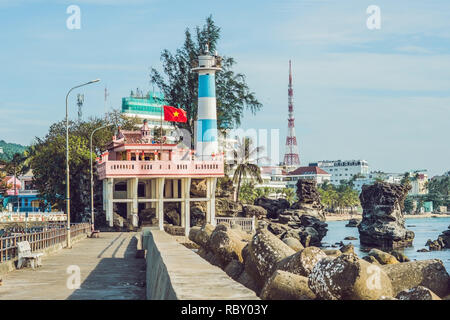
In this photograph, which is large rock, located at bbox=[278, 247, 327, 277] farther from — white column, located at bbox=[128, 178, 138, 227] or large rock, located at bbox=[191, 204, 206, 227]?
large rock, located at bbox=[191, 204, 206, 227]

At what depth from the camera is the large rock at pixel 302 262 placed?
1292cm

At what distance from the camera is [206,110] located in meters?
54.0

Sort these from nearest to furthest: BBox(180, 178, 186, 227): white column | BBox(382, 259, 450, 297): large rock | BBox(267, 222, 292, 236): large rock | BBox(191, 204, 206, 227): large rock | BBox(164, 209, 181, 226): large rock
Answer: BBox(382, 259, 450, 297): large rock → BBox(180, 178, 186, 227): white column → BBox(191, 204, 206, 227): large rock → BBox(164, 209, 181, 226): large rock → BBox(267, 222, 292, 236): large rock

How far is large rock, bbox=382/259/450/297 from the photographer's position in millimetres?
12758

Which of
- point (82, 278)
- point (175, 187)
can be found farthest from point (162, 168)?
point (82, 278)

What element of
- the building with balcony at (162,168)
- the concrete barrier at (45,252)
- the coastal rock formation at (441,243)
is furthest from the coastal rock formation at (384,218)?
the concrete barrier at (45,252)

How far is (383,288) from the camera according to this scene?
1038cm

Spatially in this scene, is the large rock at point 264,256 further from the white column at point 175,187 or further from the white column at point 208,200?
the white column at point 175,187

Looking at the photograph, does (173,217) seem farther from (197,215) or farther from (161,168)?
(161,168)

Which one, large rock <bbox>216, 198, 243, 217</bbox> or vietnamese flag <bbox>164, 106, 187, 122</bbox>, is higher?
vietnamese flag <bbox>164, 106, 187, 122</bbox>

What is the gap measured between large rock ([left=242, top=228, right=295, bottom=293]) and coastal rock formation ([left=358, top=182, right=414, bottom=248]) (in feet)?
228

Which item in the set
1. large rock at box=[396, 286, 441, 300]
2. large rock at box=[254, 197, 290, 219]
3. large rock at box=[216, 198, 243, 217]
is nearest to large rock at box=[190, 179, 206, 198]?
large rock at box=[216, 198, 243, 217]
